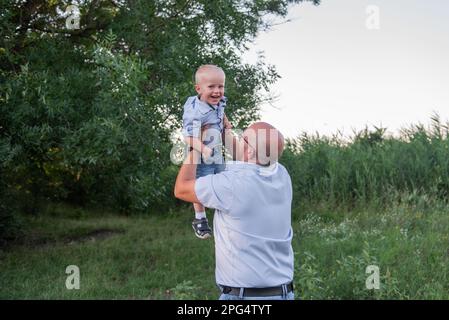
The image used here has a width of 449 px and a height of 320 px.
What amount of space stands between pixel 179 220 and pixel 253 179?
39.3ft

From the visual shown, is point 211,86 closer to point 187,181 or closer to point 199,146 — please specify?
point 199,146

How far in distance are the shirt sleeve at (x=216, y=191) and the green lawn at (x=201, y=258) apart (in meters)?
3.49

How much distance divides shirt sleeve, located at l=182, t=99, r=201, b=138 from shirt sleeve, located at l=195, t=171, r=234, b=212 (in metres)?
1.21

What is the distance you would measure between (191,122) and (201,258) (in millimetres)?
5984

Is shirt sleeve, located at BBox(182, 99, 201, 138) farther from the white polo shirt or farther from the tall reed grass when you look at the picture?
the tall reed grass

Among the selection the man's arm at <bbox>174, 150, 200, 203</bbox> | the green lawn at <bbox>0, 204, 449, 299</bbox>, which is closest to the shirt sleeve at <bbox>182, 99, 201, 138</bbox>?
the man's arm at <bbox>174, 150, 200, 203</bbox>

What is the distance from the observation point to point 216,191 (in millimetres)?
3891

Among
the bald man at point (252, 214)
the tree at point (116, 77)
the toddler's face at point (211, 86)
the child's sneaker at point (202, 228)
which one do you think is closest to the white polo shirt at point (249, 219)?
the bald man at point (252, 214)

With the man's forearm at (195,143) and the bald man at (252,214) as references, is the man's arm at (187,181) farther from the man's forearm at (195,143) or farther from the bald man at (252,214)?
the man's forearm at (195,143)

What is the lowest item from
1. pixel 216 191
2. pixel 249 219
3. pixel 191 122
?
pixel 249 219

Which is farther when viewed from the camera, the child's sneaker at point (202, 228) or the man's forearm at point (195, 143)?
the child's sneaker at point (202, 228)

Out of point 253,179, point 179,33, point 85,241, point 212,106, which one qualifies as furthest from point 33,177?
point 253,179

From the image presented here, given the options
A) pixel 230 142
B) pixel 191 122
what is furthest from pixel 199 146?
pixel 191 122

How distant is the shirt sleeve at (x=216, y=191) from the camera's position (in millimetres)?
3873
